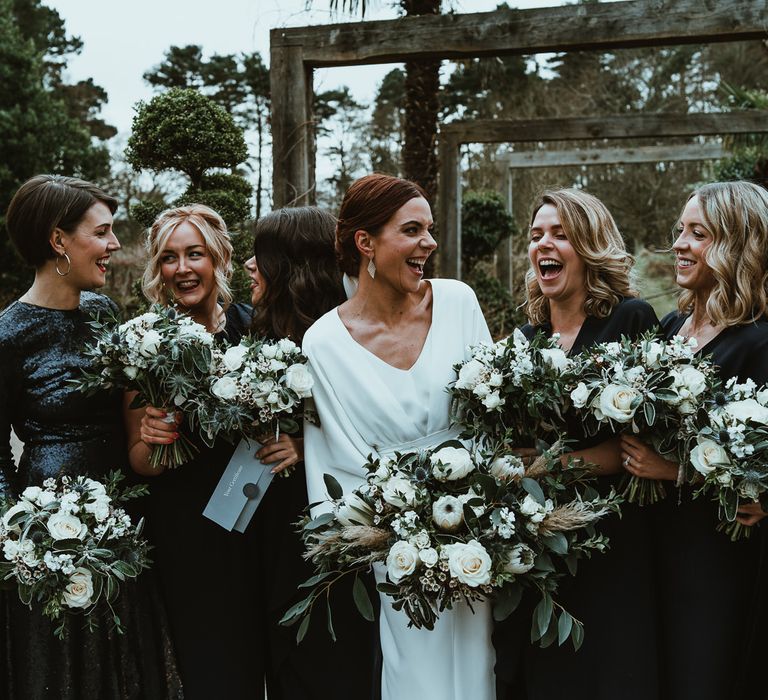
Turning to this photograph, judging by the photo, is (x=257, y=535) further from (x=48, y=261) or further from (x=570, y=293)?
(x=570, y=293)

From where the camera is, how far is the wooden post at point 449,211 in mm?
9695

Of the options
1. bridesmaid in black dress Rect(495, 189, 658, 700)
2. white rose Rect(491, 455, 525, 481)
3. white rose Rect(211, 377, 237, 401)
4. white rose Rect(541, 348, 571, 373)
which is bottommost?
bridesmaid in black dress Rect(495, 189, 658, 700)

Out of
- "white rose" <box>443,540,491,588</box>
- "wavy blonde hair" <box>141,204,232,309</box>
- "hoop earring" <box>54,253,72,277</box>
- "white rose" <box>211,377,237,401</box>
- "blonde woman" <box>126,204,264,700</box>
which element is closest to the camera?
"white rose" <box>443,540,491,588</box>

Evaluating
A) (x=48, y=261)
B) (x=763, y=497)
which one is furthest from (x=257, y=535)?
(x=763, y=497)

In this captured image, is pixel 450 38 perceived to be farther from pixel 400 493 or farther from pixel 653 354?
pixel 400 493

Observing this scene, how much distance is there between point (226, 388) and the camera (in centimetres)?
289

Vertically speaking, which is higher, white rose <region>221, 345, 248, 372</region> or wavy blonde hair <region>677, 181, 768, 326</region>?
wavy blonde hair <region>677, 181, 768, 326</region>

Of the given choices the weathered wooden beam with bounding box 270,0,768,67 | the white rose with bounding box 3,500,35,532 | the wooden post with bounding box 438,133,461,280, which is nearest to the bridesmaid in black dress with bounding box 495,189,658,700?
the white rose with bounding box 3,500,35,532

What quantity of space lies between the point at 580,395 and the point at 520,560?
59 cm

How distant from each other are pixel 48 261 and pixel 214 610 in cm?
156

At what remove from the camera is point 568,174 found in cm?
2094

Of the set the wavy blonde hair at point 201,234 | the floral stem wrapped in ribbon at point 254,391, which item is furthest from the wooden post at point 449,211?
the floral stem wrapped in ribbon at point 254,391

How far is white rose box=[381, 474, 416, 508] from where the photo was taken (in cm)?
261

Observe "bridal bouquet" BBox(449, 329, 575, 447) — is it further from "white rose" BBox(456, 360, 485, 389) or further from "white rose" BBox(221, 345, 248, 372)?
"white rose" BBox(221, 345, 248, 372)
